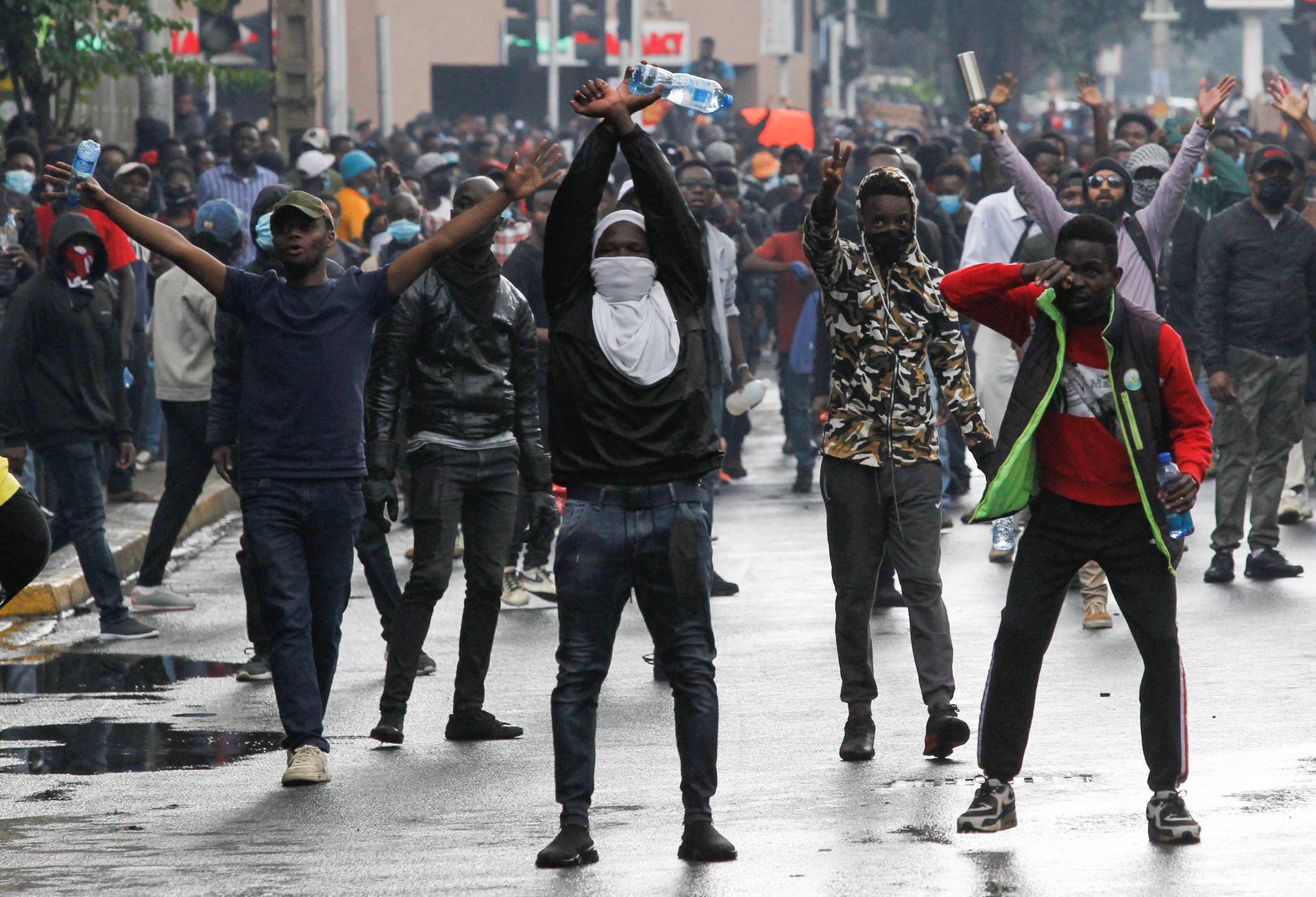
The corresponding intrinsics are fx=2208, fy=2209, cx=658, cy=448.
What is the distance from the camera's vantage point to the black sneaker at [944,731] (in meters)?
7.00

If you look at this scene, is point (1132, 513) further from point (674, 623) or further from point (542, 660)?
point (542, 660)

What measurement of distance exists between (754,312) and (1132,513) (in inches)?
459

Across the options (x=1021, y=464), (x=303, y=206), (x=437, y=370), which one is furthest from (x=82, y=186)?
(x=1021, y=464)

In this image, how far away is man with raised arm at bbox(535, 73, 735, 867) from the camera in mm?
5871

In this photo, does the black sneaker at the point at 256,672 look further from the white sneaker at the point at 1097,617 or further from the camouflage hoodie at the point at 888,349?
the white sneaker at the point at 1097,617

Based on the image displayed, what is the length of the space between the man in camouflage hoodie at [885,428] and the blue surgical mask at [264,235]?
8.22ft

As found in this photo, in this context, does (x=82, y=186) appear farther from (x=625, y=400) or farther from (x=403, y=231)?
(x=403, y=231)

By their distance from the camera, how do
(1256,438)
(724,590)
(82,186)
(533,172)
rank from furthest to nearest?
(724,590) → (1256,438) → (82,186) → (533,172)

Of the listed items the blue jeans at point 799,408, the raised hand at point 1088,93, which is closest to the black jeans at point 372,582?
the raised hand at point 1088,93

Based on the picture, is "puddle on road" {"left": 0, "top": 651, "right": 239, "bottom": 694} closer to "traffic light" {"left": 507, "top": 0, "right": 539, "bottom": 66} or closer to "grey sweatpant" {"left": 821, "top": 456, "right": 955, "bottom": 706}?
"grey sweatpant" {"left": 821, "top": 456, "right": 955, "bottom": 706}

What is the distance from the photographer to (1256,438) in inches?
419

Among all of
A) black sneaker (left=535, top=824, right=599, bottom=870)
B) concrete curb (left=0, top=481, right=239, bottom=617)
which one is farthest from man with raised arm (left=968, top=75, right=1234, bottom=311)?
black sneaker (left=535, top=824, right=599, bottom=870)

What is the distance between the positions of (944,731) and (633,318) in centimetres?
193

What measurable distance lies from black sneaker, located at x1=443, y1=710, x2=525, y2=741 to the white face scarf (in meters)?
2.16
